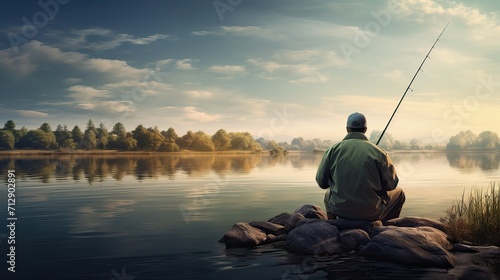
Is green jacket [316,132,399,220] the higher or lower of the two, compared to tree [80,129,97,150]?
lower

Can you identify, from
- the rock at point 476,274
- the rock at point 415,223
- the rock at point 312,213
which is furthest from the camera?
the rock at point 312,213

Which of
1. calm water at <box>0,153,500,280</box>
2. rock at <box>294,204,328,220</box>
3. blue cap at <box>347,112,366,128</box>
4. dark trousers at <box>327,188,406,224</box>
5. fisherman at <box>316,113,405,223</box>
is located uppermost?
blue cap at <box>347,112,366,128</box>

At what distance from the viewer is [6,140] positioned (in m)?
135

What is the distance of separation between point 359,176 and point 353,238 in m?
1.26

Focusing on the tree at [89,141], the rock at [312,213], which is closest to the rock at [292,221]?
the rock at [312,213]

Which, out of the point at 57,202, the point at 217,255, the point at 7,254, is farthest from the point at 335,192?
the point at 57,202

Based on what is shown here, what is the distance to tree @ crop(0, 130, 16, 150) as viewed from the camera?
442 ft

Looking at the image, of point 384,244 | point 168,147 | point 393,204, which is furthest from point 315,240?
point 168,147

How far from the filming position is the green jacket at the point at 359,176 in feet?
31.5

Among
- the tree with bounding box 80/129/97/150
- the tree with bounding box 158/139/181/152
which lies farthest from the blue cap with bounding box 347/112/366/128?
the tree with bounding box 80/129/97/150

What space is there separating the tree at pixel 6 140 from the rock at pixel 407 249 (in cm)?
14520

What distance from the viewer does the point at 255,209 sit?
16172 millimetres

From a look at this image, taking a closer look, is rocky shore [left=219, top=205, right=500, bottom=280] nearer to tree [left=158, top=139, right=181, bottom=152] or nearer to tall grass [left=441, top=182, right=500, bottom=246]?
tall grass [left=441, top=182, right=500, bottom=246]

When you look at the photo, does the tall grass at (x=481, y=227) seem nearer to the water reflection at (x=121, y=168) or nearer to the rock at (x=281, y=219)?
the rock at (x=281, y=219)
